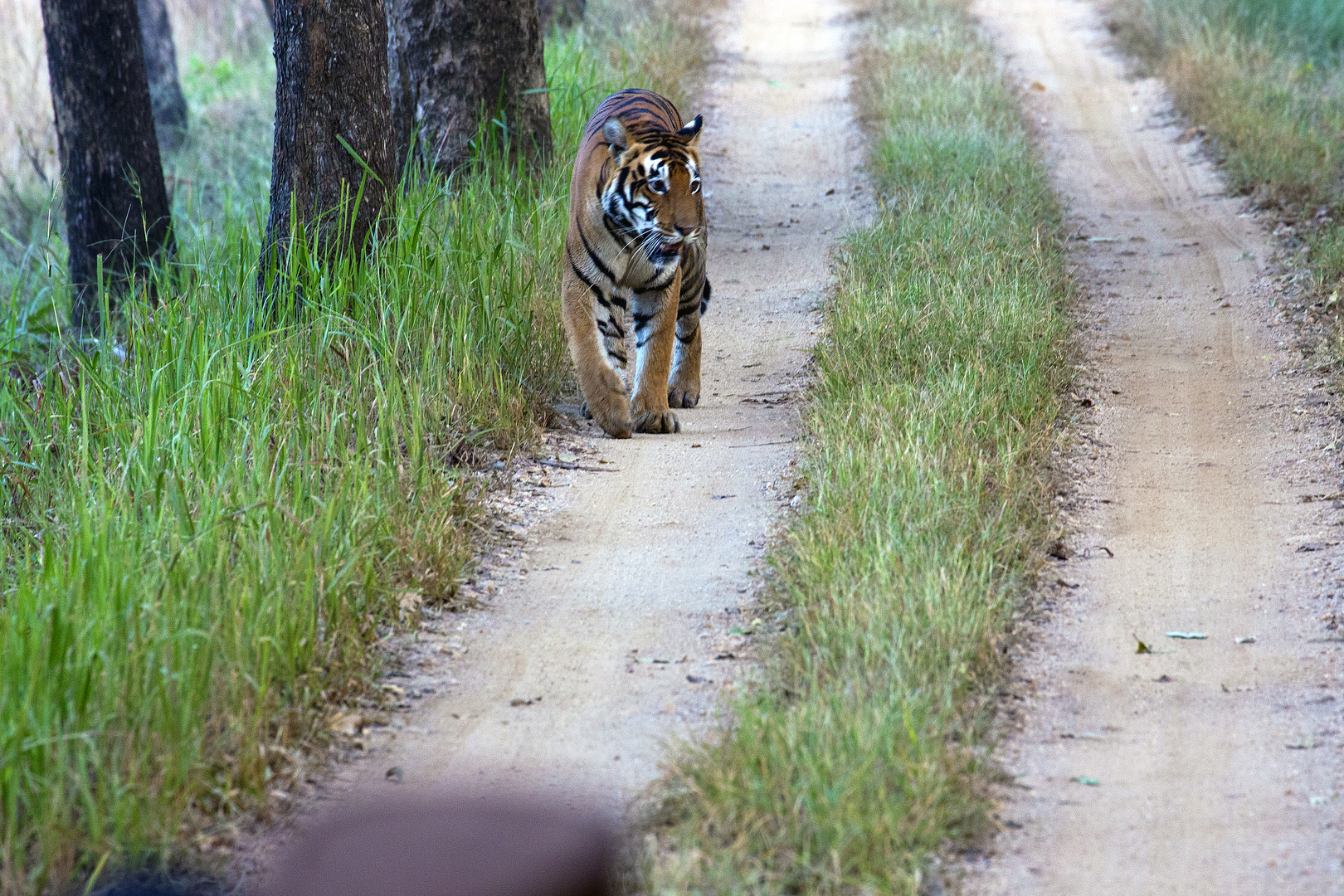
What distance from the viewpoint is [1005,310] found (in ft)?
17.9

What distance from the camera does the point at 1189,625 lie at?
142 inches

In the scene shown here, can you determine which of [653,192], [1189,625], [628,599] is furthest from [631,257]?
[1189,625]

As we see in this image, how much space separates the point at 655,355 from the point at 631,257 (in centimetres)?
42

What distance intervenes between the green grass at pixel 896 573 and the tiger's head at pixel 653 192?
0.84 meters

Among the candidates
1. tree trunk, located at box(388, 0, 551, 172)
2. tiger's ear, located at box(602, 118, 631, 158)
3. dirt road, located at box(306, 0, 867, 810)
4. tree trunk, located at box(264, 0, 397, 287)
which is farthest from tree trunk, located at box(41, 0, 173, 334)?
tiger's ear, located at box(602, 118, 631, 158)

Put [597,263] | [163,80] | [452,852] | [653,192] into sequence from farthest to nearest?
[163,80], [597,263], [653,192], [452,852]

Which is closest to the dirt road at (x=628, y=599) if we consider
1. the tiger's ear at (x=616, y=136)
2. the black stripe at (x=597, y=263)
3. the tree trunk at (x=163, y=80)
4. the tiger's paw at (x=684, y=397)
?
the tiger's paw at (x=684, y=397)

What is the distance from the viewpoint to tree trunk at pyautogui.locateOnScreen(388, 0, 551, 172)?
702 centimetres

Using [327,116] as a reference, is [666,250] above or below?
below

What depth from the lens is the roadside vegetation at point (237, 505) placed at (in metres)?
2.56

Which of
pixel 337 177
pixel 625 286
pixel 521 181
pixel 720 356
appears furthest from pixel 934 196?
pixel 337 177

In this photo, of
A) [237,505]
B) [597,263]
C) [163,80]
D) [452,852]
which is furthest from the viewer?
[163,80]

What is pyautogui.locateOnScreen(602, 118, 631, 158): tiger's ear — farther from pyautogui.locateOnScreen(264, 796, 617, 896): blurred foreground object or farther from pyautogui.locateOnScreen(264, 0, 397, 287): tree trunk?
pyautogui.locateOnScreen(264, 796, 617, 896): blurred foreground object

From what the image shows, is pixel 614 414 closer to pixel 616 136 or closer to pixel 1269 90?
pixel 616 136
